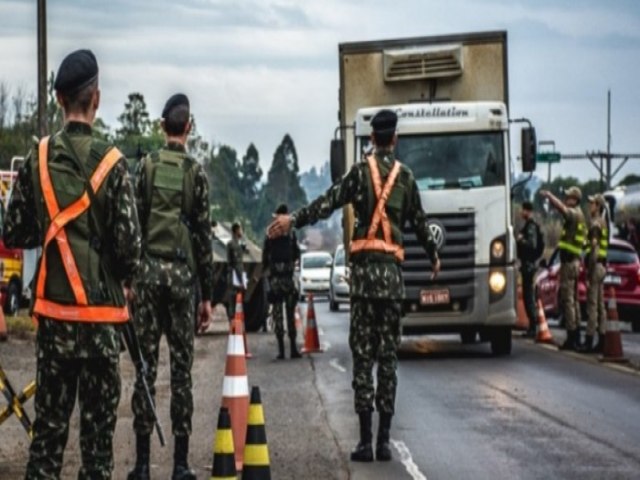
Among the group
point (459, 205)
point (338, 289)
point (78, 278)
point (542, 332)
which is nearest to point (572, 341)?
point (542, 332)

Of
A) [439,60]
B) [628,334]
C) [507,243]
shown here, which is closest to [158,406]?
[507,243]

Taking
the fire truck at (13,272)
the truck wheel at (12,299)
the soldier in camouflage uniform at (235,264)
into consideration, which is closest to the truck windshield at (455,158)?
the soldier in camouflage uniform at (235,264)

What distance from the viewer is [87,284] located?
796 cm

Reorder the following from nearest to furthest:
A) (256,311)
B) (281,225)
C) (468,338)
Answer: (281,225), (468,338), (256,311)

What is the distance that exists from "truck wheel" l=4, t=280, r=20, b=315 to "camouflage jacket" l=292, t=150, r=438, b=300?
77.5ft

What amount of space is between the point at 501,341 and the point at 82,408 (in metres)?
16.0

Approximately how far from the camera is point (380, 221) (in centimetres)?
1249

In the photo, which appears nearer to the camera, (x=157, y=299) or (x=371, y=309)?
(x=157, y=299)

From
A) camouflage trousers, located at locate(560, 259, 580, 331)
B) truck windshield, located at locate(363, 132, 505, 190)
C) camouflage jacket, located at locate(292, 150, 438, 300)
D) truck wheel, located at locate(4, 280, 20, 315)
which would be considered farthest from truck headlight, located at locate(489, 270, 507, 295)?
truck wheel, located at locate(4, 280, 20, 315)

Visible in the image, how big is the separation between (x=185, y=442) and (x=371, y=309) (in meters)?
2.14

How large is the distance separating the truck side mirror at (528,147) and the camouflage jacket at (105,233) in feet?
50.0

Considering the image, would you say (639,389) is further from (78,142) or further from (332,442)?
(78,142)

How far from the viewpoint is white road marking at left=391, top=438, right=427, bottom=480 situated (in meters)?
11.5

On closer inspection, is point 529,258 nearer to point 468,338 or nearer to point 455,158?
point 468,338
